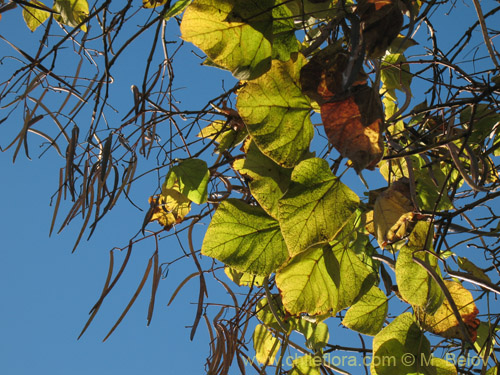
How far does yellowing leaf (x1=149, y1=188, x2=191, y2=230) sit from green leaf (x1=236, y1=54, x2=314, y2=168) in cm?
25

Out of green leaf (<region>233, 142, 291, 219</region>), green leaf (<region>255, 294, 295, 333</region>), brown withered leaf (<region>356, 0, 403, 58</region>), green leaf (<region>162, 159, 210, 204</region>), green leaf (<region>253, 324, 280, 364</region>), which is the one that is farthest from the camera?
green leaf (<region>253, 324, 280, 364</region>)

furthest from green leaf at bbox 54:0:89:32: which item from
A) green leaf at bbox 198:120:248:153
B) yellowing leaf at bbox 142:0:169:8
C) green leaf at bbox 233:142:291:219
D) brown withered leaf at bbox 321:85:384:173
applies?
brown withered leaf at bbox 321:85:384:173

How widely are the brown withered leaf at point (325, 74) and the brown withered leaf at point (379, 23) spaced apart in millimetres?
26

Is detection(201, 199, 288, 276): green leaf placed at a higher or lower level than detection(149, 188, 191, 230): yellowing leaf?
lower

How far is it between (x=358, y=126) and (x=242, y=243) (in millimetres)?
173

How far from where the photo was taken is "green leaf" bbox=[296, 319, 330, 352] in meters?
0.64

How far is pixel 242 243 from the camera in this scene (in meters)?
0.47

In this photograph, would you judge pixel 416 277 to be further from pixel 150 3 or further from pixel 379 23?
pixel 150 3

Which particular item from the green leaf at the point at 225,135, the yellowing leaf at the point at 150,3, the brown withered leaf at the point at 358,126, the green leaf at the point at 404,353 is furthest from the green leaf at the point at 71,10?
the green leaf at the point at 404,353

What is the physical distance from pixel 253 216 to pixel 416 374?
25cm

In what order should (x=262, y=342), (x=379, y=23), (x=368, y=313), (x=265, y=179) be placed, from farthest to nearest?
1. (x=262, y=342)
2. (x=368, y=313)
3. (x=265, y=179)
4. (x=379, y=23)

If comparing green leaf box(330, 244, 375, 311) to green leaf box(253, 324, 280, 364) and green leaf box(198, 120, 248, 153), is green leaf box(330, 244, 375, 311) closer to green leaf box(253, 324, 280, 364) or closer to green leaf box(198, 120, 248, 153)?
green leaf box(198, 120, 248, 153)

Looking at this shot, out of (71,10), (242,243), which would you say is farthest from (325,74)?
(71,10)

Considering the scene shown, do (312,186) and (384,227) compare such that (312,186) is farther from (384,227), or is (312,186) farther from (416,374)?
(416,374)
